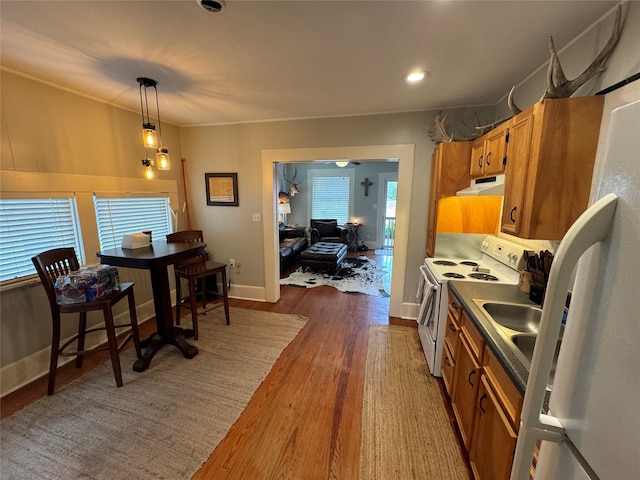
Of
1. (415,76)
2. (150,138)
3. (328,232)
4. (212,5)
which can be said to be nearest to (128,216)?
(150,138)

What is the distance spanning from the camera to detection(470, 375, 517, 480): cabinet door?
101cm

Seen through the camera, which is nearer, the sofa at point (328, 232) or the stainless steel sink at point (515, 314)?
the stainless steel sink at point (515, 314)

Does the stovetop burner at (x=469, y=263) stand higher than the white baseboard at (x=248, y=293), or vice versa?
the stovetop burner at (x=469, y=263)

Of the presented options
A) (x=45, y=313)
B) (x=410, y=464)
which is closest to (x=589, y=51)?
(x=410, y=464)

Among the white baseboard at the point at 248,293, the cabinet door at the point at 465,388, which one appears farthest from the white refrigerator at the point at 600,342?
the white baseboard at the point at 248,293

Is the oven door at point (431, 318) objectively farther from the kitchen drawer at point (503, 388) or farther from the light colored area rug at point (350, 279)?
the light colored area rug at point (350, 279)

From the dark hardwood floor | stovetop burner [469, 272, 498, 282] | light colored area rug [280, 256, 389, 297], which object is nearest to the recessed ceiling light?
stovetop burner [469, 272, 498, 282]

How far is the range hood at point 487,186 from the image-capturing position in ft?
5.93

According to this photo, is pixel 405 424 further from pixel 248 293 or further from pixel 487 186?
pixel 248 293

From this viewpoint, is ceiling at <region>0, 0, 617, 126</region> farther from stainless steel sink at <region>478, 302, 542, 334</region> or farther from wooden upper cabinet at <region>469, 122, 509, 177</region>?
stainless steel sink at <region>478, 302, 542, 334</region>

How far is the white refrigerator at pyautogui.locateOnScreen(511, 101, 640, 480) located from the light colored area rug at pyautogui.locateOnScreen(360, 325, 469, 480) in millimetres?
1116

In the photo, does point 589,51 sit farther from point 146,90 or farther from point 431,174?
point 146,90

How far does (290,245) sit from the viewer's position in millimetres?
5305

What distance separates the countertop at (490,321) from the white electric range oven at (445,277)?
152 mm
